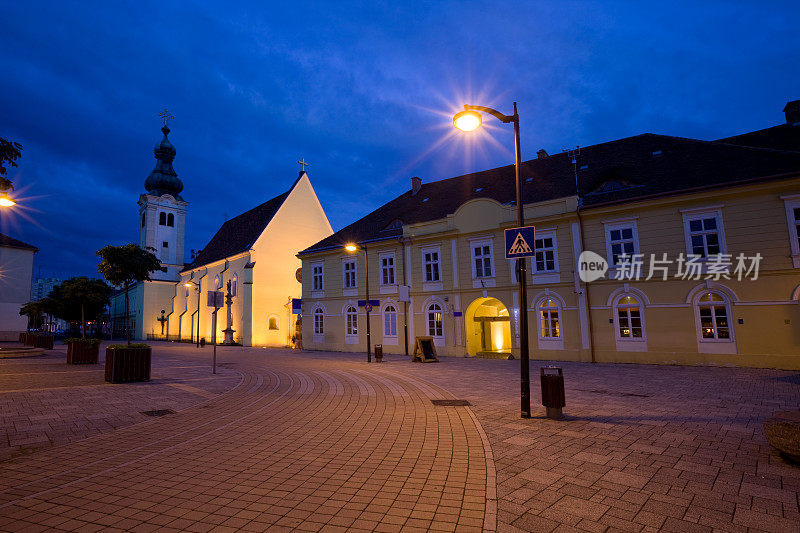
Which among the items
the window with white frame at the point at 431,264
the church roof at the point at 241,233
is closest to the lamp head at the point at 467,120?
the window with white frame at the point at 431,264

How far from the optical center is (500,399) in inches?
394

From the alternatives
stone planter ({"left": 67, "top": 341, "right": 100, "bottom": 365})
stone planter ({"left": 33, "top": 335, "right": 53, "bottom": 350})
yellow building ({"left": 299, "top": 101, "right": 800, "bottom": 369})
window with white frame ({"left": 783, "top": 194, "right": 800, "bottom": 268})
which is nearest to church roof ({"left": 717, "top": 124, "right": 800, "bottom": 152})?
yellow building ({"left": 299, "top": 101, "right": 800, "bottom": 369})

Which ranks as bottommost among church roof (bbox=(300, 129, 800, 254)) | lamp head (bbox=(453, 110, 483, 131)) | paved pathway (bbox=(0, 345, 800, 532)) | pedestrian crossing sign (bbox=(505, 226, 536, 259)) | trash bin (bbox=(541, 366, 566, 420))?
paved pathway (bbox=(0, 345, 800, 532))

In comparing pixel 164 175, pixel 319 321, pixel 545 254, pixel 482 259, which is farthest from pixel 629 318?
pixel 164 175

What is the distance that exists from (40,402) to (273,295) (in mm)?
30205

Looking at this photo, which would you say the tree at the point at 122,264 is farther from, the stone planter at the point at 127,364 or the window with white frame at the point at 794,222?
the window with white frame at the point at 794,222

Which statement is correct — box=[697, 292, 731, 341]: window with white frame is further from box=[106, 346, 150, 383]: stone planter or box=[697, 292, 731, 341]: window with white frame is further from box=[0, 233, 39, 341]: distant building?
box=[0, 233, 39, 341]: distant building

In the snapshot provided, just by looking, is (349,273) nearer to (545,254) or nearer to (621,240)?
(545,254)

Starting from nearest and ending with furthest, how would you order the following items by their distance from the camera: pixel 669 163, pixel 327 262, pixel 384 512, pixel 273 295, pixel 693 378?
pixel 384 512 → pixel 693 378 → pixel 669 163 → pixel 327 262 → pixel 273 295

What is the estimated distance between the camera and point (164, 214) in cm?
5709

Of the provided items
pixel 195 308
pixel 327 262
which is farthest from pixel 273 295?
pixel 195 308

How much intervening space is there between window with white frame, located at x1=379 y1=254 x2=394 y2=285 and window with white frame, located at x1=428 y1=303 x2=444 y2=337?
11.8 ft

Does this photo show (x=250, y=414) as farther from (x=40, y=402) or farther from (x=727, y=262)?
(x=727, y=262)

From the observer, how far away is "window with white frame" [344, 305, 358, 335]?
28516mm
